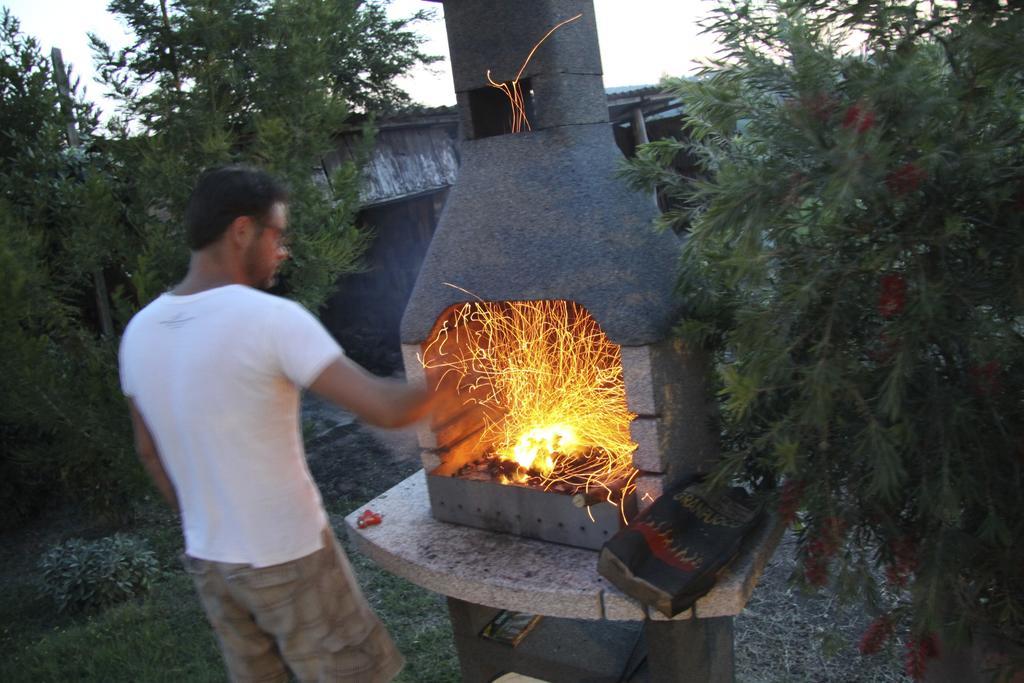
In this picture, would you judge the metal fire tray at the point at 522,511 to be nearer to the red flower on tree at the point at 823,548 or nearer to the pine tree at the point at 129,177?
the red flower on tree at the point at 823,548

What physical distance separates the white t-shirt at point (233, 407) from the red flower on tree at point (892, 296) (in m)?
1.36

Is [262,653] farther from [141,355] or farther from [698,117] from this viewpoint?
[698,117]

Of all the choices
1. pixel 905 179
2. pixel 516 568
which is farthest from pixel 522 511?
pixel 905 179

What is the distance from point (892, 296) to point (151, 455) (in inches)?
84.3

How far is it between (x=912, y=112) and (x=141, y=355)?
6.62 ft

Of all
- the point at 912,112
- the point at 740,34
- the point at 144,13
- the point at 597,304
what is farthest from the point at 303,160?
the point at 912,112

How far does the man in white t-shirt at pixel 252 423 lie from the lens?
81.7 inches

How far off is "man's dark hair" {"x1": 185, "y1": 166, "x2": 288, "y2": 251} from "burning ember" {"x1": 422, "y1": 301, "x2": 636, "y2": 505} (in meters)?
1.19

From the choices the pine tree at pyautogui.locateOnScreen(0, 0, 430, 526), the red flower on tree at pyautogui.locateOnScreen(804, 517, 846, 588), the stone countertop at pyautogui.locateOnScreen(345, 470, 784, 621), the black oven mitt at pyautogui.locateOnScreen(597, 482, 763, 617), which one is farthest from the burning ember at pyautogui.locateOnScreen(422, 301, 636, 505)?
the pine tree at pyautogui.locateOnScreen(0, 0, 430, 526)

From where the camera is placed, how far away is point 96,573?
16.5ft

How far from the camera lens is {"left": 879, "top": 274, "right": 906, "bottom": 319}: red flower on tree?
2.12 metres

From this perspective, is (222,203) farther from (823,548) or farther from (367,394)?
(823,548)

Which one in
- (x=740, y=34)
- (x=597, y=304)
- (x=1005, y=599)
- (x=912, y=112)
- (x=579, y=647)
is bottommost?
(x=579, y=647)

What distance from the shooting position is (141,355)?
7.25 feet
